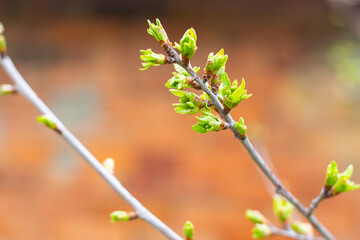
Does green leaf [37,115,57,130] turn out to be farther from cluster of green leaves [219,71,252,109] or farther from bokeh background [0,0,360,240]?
bokeh background [0,0,360,240]

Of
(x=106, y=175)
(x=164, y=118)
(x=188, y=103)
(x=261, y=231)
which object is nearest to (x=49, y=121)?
(x=106, y=175)

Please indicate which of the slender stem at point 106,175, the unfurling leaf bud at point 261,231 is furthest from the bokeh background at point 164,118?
the slender stem at point 106,175

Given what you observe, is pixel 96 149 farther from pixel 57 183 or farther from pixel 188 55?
pixel 188 55

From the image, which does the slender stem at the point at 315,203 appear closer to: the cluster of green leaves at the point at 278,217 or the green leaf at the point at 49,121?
the cluster of green leaves at the point at 278,217

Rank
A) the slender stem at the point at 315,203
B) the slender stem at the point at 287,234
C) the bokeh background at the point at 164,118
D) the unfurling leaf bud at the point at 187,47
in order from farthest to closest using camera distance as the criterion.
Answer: the bokeh background at the point at 164,118 < the slender stem at the point at 287,234 < the slender stem at the point at 315,203 < the unfurling leaf bud at the point at 187,47

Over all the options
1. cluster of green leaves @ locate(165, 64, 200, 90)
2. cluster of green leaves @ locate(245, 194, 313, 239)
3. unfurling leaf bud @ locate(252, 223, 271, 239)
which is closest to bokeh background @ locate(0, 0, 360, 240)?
cluster of green leaves @ locate(245, 194, 313, 239)

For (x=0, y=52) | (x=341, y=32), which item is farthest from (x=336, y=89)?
(x=0, y=52)
